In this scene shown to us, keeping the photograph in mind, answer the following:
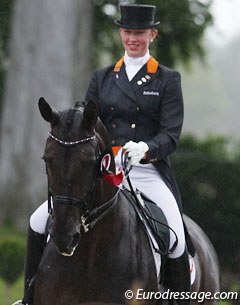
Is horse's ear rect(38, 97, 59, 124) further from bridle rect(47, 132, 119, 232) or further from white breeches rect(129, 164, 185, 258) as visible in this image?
white breeches rect(129, 164, 185, 258)

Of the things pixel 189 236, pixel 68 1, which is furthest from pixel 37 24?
pixel 189 236

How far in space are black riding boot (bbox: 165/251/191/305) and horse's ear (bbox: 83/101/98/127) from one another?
1.49 metres

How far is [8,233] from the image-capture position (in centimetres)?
1698

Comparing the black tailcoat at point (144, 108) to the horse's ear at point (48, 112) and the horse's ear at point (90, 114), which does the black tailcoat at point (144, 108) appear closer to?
the horse's ear at point (90, 114)

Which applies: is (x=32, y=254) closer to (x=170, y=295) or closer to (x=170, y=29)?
(x=170, y=295)

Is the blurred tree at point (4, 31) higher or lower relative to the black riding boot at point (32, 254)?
higher

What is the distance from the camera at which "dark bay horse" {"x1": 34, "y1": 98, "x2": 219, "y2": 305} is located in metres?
6.22

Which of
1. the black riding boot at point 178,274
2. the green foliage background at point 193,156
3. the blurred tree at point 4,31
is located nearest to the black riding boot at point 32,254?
the black riding boot at point 178,274

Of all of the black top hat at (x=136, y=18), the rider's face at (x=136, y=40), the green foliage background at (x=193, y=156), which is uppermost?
the black top hat at (x=136, y=18)

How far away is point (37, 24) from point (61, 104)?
1415 millimetres

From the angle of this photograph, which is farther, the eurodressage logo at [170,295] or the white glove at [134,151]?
the white glove at [134,151]

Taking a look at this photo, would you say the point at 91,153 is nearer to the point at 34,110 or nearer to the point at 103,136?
the point at 103,136

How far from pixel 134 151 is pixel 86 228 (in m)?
0.65

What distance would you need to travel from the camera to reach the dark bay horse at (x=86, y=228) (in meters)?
6.22
